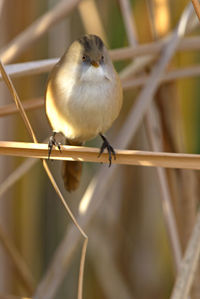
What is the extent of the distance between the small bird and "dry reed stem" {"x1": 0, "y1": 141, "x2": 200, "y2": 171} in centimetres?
15

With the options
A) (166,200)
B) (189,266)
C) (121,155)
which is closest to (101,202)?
(166,200)

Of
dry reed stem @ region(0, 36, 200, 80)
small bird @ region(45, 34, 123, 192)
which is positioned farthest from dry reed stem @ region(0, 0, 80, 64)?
small bird @ region(45, 34, 123, 192)

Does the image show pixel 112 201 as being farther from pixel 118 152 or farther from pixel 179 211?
pixel 118 152

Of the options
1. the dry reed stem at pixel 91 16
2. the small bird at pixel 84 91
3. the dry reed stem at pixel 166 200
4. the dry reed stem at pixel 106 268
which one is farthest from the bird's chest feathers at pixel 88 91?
the dry reed stem at pixel 106 268

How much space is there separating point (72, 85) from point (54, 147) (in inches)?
7.4

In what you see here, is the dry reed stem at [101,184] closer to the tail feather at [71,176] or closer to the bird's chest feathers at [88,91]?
the tail feather at [71,176]

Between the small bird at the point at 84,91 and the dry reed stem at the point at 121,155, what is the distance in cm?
15

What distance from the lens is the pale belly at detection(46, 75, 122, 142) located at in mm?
1198

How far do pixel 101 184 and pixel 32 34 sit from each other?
48cm

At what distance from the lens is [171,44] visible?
1.55m

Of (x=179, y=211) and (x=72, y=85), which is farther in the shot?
(x=179, y=211)

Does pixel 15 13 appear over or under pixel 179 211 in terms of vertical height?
over

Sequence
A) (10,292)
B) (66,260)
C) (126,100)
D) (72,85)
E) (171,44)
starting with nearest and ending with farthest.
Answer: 1. (72,85)
2. (66,260)
3. (171,44)
4. (10,292)
5. (126,100)

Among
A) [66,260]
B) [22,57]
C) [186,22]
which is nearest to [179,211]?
[66,260]
